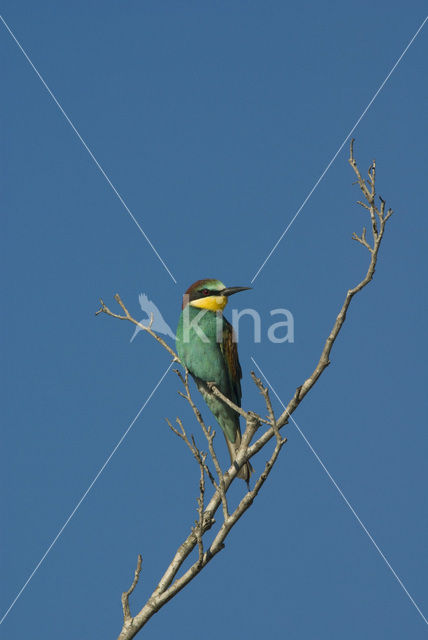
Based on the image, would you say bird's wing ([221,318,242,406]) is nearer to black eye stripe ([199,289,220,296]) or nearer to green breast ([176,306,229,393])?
green breast ([176,306,229,393])

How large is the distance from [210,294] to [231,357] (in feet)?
1.71

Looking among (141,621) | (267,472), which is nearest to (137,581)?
(141,621)

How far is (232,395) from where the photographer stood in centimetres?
641

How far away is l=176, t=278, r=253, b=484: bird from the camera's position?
6.20 m

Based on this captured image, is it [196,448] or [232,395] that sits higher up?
[232,395]

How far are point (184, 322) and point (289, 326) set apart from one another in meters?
0.95

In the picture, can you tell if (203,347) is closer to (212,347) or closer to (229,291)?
(212,347)

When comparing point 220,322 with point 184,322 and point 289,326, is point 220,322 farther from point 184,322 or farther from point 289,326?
point 289,326

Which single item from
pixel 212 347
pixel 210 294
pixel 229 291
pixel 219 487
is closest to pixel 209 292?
pixel 210 294

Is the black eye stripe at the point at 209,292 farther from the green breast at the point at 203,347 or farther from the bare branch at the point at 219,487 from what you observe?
the bare branch at the point at 219,487

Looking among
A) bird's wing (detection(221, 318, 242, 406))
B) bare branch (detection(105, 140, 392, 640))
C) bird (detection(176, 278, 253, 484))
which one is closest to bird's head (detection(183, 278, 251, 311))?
bird (detection(176, 278, 253, 484))

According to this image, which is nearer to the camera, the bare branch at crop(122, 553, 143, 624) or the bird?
the bare branch at crop(122, 553, 143, 624)

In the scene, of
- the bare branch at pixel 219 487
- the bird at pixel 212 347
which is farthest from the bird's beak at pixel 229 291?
the bare branch at pixel 219 487

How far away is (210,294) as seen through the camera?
6285 mm
